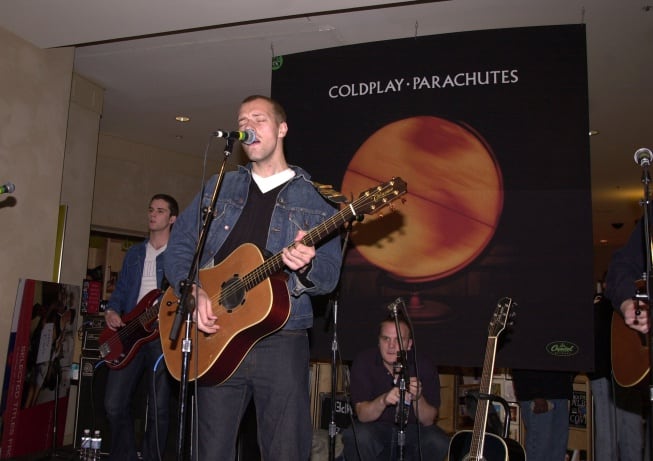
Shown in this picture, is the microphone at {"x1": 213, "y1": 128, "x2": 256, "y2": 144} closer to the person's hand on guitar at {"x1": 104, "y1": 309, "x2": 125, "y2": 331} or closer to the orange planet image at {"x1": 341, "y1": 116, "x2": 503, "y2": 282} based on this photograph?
the orange planet image at {"x1": 341, "y1": 116, "x2": 503, "y2": 282}

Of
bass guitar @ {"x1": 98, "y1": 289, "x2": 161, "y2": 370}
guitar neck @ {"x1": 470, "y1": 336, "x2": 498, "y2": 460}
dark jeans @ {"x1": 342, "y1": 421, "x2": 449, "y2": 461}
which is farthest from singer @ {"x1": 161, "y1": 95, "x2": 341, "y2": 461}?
dark jeans @ {"x1": 342, "y1": 421, "x2": 449, "y2": 461}

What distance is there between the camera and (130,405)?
4770mm

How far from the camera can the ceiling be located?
5.02m

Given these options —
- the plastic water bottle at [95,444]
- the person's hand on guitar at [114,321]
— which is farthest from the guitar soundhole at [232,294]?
the person's hand on guitar at [114,321]

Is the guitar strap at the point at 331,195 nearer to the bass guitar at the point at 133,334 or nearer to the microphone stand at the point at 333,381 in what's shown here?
the microphone stand at the point at 333,381

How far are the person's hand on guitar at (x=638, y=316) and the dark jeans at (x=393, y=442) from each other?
5.41 ft

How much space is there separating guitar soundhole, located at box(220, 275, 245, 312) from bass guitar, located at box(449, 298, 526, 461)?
164cm

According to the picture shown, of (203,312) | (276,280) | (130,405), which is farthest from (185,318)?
(130,405)

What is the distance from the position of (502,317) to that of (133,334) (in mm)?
2646

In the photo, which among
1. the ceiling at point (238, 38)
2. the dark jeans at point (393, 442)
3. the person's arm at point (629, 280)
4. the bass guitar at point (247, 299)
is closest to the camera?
the bass guitar at point (247, 299)

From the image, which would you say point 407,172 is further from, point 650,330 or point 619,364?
point 650,330

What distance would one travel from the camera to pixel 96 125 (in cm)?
741

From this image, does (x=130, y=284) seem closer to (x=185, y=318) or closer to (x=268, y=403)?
(x=185, y=318)

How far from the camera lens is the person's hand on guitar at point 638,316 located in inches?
115
